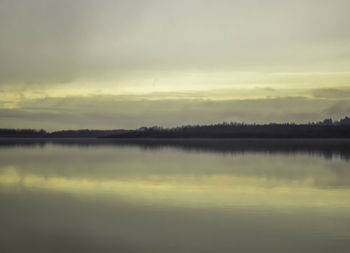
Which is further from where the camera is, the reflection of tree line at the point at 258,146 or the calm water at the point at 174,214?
the reflection of tree line at the point at 258,146

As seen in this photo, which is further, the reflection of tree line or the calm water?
the reflection of tree line

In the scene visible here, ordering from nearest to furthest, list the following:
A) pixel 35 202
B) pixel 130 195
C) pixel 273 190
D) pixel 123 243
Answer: pixel 123 243
pixel 35 202
pixel 130 195
pixel 273 190

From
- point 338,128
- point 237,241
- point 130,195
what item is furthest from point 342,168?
point 338,128

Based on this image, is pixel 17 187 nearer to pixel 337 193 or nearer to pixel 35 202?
pixel 35 202

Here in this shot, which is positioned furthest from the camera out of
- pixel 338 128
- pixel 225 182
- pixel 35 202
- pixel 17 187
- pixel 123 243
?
pixel 338 128

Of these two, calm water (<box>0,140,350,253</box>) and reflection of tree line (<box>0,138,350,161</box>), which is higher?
reflection of tree line (<box>0,138,350,161</box>)

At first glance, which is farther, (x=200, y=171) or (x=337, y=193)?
(x=200, y=171)

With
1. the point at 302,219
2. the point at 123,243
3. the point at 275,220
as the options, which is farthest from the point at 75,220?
the point at 302,219

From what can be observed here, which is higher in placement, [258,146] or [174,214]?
[258,146]

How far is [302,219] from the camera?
1014cm

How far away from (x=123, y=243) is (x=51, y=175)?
1245cm

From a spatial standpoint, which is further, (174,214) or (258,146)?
(258,146)

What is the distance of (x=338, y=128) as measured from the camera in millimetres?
126812

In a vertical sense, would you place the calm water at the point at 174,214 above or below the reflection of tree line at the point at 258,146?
below
